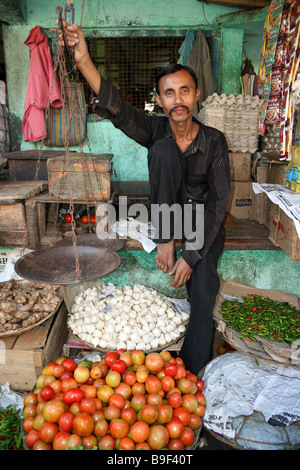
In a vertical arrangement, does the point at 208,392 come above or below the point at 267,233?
below

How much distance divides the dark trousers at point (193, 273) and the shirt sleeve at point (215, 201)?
3.8 inches

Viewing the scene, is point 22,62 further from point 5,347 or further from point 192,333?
point 192,333

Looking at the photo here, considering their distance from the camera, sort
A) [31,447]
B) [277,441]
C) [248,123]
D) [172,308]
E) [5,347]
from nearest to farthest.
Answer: [31,447] → [277,441] → [5,347] → [172,308] → [248,123]

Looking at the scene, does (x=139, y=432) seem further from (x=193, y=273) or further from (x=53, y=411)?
(x=193, y=273)

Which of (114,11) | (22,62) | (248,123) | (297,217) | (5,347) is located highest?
(114,11)

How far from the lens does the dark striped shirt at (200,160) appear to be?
2.29 meters

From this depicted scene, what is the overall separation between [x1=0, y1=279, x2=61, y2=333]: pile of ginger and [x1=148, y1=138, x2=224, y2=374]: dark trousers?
3.05 ft

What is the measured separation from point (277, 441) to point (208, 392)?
442 millimetres

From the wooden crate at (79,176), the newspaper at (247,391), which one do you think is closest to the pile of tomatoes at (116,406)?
the newspaper at (247,391)

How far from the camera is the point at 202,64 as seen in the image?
4.28 meters

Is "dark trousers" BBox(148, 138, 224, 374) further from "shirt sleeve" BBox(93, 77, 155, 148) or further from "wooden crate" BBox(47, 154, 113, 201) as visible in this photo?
"wooden crate" BBox(47, 154, 113, 201)

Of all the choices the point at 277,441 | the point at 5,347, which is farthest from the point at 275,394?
the point at 5,347

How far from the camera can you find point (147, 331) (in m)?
2.38

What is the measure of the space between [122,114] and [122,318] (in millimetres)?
1407
